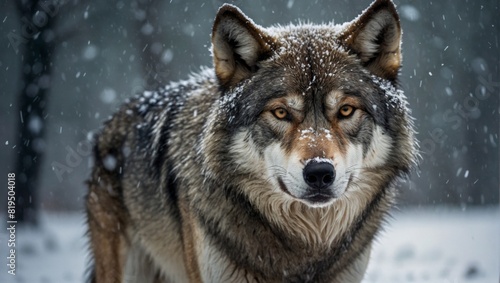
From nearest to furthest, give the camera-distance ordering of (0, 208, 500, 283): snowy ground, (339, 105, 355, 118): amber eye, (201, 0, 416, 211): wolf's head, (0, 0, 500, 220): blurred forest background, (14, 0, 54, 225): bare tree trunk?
(201, 0, 416, 211): wolf's head < (339, 105, 355, 118): amber eye < (0, 208, 500, 283): snowy ground < (14, 0, 54, 225): bare tree trunk < (0, 0, 500, 220): blurred forest background

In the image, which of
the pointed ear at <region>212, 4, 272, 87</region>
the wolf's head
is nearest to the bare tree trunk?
the pointed ear at <region>212, 4, 272, 87</region>

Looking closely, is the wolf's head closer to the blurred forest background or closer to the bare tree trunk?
the blurred forest background

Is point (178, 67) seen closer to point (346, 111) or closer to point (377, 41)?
point (377, 41)

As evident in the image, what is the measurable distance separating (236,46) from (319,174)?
1143 millimetres

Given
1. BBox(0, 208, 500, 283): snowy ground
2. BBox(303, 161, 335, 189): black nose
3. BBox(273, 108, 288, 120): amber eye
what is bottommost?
BBox(0, 208, 500, 283): snowy ground

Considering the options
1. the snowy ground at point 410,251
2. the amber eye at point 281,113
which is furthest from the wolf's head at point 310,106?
the snowy ground at point 410,251

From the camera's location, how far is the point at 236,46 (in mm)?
3955

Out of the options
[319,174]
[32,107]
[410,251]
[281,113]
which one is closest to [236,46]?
[281,113]

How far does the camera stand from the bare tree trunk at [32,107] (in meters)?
12.5

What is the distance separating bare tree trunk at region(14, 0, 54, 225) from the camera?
1255 centimetres

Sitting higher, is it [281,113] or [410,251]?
[281,113]

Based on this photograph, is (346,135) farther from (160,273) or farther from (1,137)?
(1,137)

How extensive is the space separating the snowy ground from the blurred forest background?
1.21 m

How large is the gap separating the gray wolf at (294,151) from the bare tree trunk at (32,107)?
9.02 m
